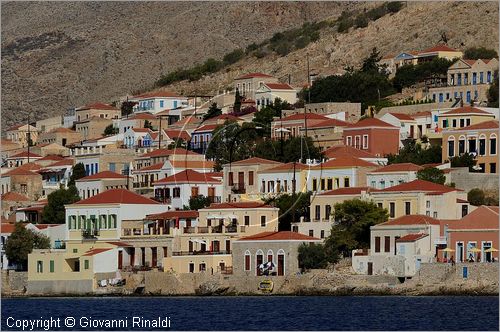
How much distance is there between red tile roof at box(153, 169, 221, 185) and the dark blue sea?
54.1 ft

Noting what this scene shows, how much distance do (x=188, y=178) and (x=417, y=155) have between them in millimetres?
11981

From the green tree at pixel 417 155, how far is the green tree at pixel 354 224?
13.2m

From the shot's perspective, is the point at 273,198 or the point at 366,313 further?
the point at 273,198

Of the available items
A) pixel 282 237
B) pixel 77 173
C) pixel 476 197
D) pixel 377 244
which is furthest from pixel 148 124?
pixel 377 244

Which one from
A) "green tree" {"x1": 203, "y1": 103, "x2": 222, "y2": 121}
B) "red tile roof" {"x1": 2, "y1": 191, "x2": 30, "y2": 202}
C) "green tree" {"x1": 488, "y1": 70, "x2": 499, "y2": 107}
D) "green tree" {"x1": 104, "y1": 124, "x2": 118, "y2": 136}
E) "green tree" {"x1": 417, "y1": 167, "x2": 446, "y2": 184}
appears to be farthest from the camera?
"green tree" {"x1": 104, "y1": 124, "x2": 118, "y2": 136}

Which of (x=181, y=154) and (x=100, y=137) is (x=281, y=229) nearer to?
(x=181, y=154)

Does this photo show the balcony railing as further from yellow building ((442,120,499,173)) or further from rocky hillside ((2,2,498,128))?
rocky hillside ((2,2,498,128))

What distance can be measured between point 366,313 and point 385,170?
932 inches

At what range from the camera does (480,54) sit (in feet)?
430

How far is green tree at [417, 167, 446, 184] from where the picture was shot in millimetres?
91312

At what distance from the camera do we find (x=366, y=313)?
229ft

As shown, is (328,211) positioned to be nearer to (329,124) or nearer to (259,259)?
(259,259)

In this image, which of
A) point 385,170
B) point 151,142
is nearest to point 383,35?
point 151,142

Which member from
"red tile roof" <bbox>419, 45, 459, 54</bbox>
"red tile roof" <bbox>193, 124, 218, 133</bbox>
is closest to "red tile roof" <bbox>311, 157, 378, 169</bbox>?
"red tile roof" <bbox>193, 124, 218, 133</bbox>
